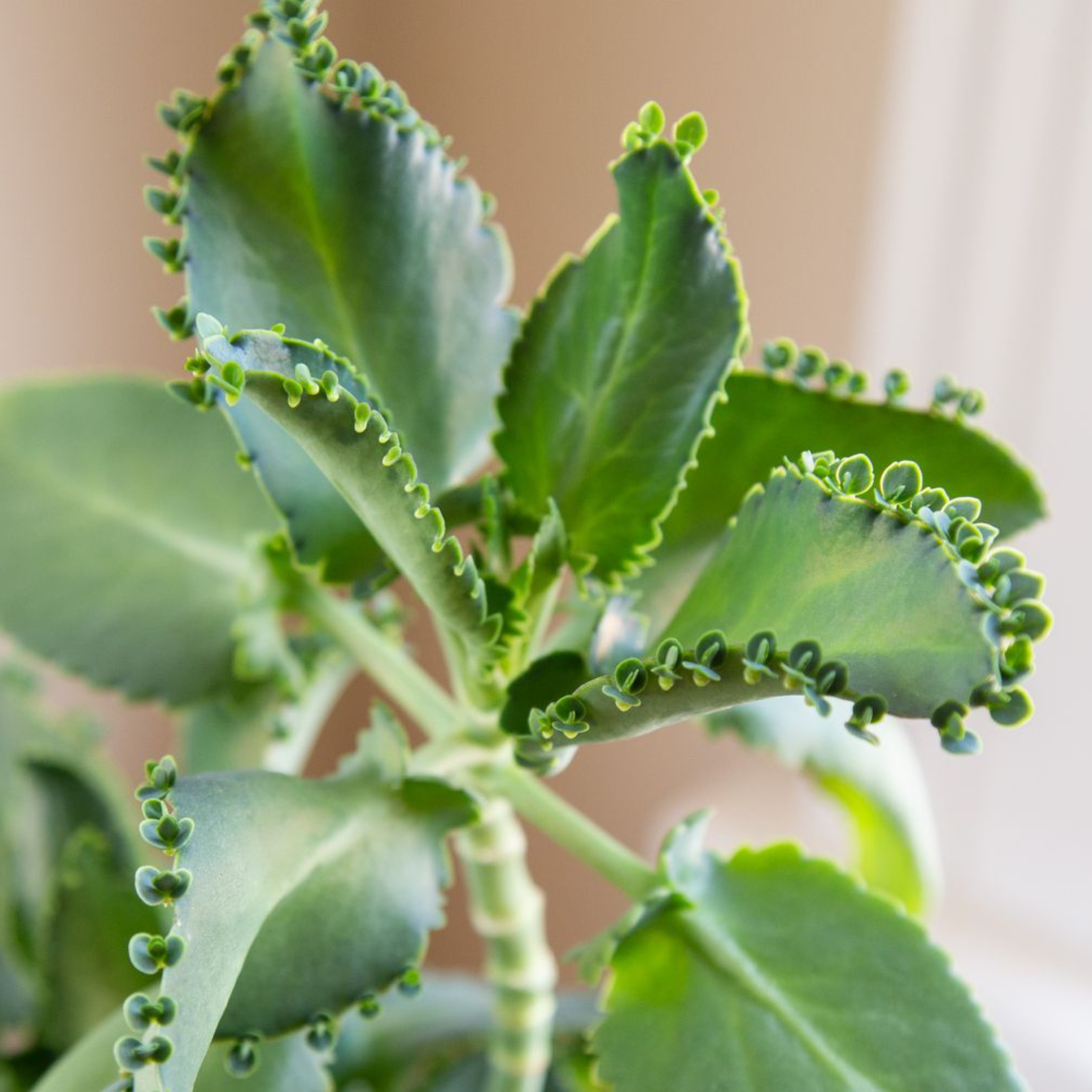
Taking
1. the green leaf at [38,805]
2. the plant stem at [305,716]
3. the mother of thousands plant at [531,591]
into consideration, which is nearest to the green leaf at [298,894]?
the mother of thousands plant at [531,591]

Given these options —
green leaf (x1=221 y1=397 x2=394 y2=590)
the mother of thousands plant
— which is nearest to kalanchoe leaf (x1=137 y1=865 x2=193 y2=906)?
the mother of thousands plant

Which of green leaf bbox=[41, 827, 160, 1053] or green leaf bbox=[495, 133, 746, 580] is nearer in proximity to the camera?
green leaf bbox=[495, 133, 746, 580]

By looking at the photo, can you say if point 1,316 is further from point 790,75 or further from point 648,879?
point 648,879

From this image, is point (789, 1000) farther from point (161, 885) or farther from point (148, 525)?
point (148, 525)

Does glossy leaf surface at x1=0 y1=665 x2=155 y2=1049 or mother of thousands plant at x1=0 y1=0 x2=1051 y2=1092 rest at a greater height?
mother of thousands plant at x1=0 y1=0 x2=1051 y2=1092

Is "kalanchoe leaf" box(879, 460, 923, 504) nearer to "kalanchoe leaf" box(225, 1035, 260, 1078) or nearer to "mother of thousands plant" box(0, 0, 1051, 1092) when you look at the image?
"mother of thousands plant" box(0, 0, 1051, 1092)

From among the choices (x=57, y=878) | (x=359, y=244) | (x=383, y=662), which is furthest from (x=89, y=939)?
(x=359, y=244)
